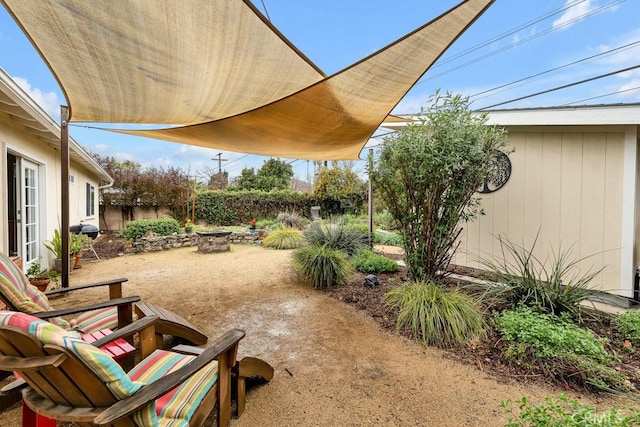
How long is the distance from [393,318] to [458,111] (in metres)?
2.66

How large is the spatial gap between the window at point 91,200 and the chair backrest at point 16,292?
357 inches

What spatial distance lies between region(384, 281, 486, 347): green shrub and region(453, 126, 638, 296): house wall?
1.80 metres

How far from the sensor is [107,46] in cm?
227

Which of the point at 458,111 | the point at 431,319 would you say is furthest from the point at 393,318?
the point at 458,111

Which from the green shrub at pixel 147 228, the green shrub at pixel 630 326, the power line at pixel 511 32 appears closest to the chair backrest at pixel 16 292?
the green shrub at pixel 630 326

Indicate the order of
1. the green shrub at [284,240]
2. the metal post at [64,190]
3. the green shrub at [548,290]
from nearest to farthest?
the green shrub at [548,290] < the metal post at [64,190] < the green shrub at [284,240]

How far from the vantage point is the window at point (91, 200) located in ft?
32.0

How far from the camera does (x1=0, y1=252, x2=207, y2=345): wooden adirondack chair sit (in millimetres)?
2143

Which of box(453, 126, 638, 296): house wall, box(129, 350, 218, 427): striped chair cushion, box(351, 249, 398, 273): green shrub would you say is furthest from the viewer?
box(351, 249, 398, 273): green shrub

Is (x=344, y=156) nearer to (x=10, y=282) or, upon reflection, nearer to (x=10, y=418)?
(x=10, y=282)

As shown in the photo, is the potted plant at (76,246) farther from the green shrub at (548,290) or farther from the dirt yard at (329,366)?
the green shrub at (548,290)

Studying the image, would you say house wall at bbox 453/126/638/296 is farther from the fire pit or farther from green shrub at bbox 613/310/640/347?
the fire pit

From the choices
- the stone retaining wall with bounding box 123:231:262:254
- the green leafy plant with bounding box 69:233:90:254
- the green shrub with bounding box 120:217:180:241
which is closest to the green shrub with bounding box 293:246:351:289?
the green leafy plant with bounding box 69:233:90:254

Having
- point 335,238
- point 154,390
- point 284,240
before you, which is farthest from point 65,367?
point 284,240
